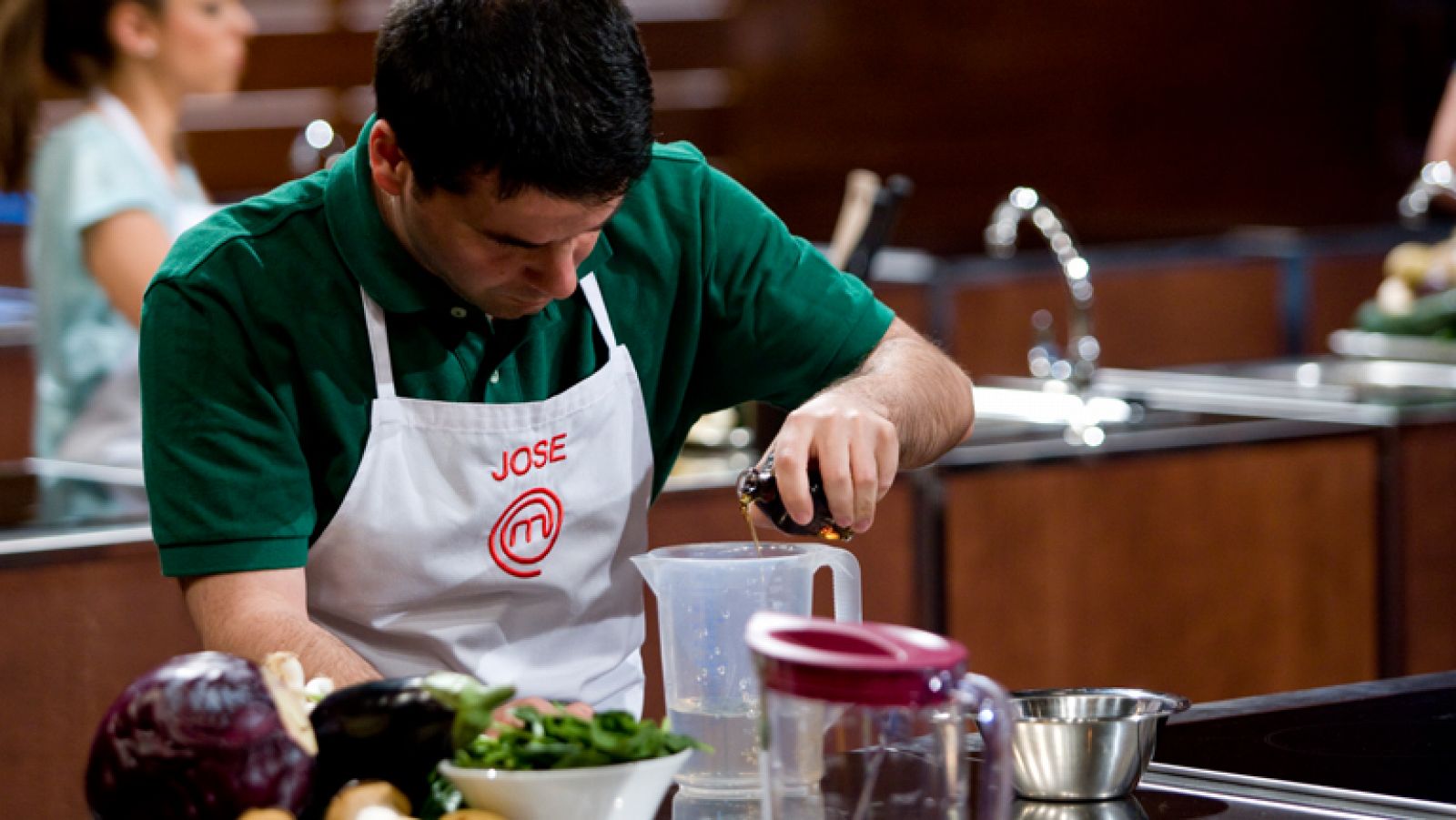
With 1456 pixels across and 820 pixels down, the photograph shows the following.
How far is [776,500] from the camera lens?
54.7 inches

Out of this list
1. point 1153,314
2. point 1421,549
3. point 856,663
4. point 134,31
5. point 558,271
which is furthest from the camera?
point 1153,314

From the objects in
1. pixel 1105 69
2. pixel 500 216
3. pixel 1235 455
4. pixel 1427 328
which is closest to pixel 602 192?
pixel 500 216

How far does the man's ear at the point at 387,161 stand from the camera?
59.8 inches

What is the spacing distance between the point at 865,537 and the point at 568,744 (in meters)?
1.95

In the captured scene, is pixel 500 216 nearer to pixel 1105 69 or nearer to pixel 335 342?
pixel 335 342

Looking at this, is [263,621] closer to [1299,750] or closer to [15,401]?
[1299,750]

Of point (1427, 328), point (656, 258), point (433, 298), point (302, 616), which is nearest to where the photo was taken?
point (302, 616)

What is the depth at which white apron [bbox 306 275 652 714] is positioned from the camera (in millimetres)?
1654

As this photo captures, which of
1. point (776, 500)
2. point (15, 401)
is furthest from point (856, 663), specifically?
point (15, 401)

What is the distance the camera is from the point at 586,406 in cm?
173

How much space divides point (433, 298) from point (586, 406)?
6.9 inches

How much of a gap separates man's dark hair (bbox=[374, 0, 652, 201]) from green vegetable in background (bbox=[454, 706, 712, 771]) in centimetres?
47

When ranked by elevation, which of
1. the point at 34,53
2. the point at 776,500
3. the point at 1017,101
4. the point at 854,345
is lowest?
the point at 776,500

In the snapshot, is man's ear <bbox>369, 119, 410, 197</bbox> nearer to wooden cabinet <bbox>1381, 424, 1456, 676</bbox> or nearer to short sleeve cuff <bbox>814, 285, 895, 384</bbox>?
short sleeve cuff <bbox>814, 285, 895, 384</bbox>
